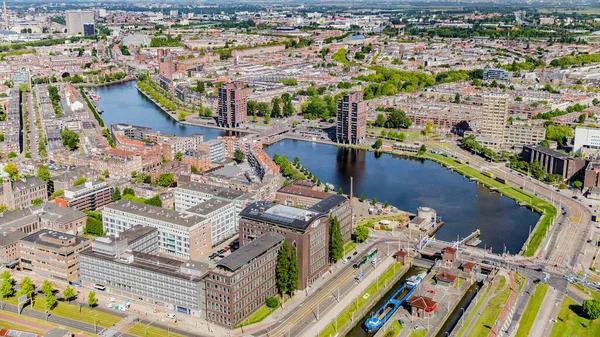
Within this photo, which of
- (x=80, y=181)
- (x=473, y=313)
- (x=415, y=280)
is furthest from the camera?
(x=80, y=181)

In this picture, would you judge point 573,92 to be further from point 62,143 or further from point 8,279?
point 8,279

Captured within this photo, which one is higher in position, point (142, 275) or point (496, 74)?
point (496, 74)

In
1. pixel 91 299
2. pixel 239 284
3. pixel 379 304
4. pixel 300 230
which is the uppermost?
pixel 300 230

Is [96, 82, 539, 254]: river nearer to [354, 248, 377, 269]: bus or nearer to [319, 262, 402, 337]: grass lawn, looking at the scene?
[354, 248, 377, 269]: bus

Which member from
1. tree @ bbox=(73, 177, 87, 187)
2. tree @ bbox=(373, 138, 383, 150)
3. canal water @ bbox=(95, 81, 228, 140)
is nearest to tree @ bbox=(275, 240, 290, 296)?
tree @ bbox=(73, 177, 87, 187)

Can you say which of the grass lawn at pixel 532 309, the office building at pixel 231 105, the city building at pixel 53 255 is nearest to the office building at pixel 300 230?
the city building at pixel 53 255

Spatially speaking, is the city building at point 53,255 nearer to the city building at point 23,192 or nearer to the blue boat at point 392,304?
the city building at point 23,192

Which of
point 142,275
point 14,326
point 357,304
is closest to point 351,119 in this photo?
point 357,304

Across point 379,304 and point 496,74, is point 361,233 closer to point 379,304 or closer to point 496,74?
point 379,304
